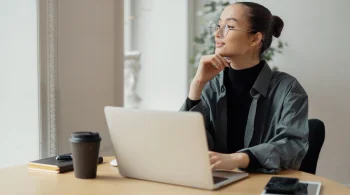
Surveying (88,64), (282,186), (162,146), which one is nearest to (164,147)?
(162,146)

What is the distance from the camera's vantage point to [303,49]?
3936 millimetres

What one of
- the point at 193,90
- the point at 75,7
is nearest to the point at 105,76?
the point at 75,7

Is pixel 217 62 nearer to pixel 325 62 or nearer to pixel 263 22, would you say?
pixel 263 22

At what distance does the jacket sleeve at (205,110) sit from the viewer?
6.22 feet

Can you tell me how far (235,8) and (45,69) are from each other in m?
0.88

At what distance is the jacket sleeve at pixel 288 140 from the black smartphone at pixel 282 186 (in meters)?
0.18

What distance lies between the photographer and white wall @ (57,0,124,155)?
7.66ft

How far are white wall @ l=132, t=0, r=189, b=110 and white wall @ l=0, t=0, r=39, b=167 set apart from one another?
186cm

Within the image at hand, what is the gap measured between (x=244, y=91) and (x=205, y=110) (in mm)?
164

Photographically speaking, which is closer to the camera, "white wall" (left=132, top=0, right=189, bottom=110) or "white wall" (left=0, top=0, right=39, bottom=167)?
"white wall" (left=0, top=0, right=39, bottom=167)

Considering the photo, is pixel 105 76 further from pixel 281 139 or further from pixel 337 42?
pixel 337 42

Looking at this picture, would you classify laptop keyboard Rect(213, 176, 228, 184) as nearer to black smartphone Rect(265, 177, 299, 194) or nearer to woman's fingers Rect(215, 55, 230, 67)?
black smartphone Rect(265, 177, 299, 194)

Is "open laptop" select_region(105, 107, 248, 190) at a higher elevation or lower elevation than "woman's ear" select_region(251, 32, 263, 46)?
lower

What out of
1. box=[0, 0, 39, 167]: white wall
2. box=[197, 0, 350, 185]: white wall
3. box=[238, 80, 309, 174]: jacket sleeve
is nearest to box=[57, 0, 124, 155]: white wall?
box=[0, 0, 39, 167]: white wall
